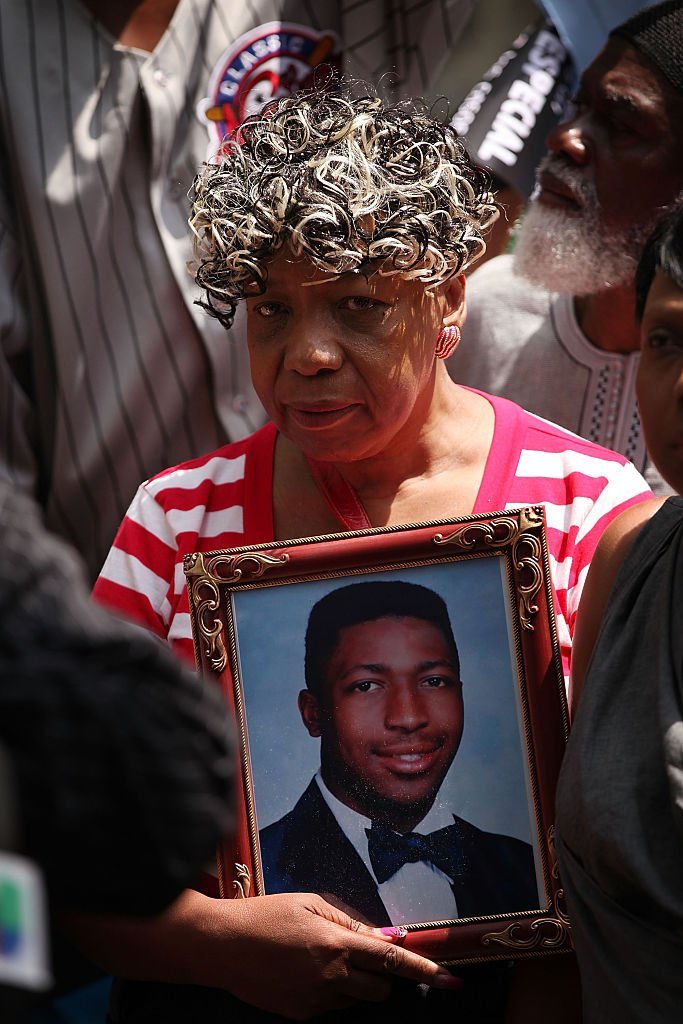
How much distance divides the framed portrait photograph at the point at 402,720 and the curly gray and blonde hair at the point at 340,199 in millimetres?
463

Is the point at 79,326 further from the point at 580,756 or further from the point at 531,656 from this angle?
the point at 580,756

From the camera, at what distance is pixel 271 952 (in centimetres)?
196

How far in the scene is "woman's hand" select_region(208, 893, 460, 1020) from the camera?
1.91 m

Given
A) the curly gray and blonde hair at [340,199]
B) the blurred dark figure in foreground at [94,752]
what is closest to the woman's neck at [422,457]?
the curly gray and blonde hair at [340,199]

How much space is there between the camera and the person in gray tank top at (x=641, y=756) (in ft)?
5.45

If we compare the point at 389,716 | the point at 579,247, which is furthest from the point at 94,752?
the point at 579,247

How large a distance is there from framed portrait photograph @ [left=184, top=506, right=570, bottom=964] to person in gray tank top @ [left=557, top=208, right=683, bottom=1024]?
12 centimetres

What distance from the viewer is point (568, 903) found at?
1.81 metres

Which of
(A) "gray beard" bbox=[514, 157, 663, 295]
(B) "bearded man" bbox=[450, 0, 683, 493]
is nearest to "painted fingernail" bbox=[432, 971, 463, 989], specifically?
(B) "bearded man" bbox=[450, 0, 683, 493]

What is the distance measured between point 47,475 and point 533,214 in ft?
4.70

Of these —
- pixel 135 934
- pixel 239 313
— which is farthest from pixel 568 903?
pixel 239 313

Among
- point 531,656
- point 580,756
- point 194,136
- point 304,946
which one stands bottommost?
point 304,946

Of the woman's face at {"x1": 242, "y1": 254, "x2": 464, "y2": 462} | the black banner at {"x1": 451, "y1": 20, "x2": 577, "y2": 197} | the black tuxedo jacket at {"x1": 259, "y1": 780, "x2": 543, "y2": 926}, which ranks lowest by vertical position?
the black tuxedo jacket at {"x1": 259, "y1": 780, "x2": 543, "y2": 926}

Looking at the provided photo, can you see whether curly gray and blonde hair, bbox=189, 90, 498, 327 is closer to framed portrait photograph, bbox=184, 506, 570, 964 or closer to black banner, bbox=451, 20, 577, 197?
framed portrait photograph, bbox=184, 506, 570, 964
